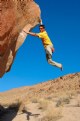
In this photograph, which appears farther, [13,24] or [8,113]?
[8,113]

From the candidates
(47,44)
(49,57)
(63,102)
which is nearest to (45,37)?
(47,44)

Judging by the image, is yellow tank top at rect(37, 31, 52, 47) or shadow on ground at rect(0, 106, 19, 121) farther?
shadow on ground at rect(0, 106, 19, 121)

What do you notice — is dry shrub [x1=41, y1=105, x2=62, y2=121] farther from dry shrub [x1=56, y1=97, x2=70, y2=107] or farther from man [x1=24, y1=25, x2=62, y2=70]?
man [x1=24, y1=25, x2=62, y2=70]

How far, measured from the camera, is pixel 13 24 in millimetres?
17688

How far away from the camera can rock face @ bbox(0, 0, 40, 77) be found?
663 inches

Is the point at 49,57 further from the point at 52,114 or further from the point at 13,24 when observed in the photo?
the point at 52,114

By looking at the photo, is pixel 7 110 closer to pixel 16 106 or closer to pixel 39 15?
pixel 16 106

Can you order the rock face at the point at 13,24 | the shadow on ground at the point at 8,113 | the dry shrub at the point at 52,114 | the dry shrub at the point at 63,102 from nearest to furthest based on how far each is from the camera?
the rock face at the point at 13,24 → the dry shrub at the point at 52,114 → the shadow on ground at the point at 8,113 → the dry shrub at the point at 63,102

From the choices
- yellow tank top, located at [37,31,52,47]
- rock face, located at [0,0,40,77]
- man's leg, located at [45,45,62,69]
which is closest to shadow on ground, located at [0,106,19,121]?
rock face, located at [0,0,40,77]

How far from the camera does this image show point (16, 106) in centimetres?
2684

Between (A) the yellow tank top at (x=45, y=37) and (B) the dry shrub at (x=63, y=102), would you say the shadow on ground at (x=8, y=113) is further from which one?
(A) the yellow tank top at (x=45, y=37)

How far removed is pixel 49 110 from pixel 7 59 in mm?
4473

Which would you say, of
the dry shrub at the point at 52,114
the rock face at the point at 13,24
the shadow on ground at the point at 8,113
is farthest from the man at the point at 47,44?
the shadow on ground at the point at 8,113

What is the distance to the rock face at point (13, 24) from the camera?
16828 millimetres
